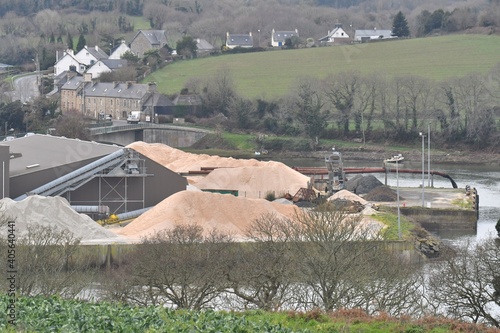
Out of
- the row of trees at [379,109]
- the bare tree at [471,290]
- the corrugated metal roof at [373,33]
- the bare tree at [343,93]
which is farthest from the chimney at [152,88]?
the bare tree at [471,290]

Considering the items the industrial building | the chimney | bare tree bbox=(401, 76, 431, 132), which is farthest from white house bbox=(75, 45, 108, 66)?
the industrial building

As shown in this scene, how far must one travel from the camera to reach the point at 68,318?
69.8 feet

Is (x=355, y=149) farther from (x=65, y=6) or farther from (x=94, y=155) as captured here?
(x=65, y=6)

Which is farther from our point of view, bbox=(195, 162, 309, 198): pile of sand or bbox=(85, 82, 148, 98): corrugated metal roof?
bbox=(85, 82, 148, 98): corrugated metal roof

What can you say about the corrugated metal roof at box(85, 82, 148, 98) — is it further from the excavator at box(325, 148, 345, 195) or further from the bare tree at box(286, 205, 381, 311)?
the bare tree at box(286, 205, 381, 311)

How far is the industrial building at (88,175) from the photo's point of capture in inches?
2083

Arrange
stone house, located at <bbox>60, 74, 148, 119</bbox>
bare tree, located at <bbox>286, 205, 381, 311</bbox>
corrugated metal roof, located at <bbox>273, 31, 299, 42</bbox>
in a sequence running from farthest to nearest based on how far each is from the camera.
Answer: corrugated metal roof, located at <bbox>273, 31, 299, 42</bbox>
stone house, located at <bbox>60, 74, 148, 119</bbox>
bare tree, located at <bbox>286, 205, 381, 311</bbox>

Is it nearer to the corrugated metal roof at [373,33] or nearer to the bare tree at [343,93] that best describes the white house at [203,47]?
the corrugated metal roof at [373,33]

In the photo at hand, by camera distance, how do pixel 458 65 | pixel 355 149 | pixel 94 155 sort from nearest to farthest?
1. pixel 94 155
2. pixel 355 149
3. pixel 458 65

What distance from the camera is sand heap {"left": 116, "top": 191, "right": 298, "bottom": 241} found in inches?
1850

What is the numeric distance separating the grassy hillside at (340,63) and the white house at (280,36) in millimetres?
14028

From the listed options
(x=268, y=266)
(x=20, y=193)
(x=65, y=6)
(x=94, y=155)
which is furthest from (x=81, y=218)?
(x=65, y=6)

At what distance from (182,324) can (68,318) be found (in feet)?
5.96

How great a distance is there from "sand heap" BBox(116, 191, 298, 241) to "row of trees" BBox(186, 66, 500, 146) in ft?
166
